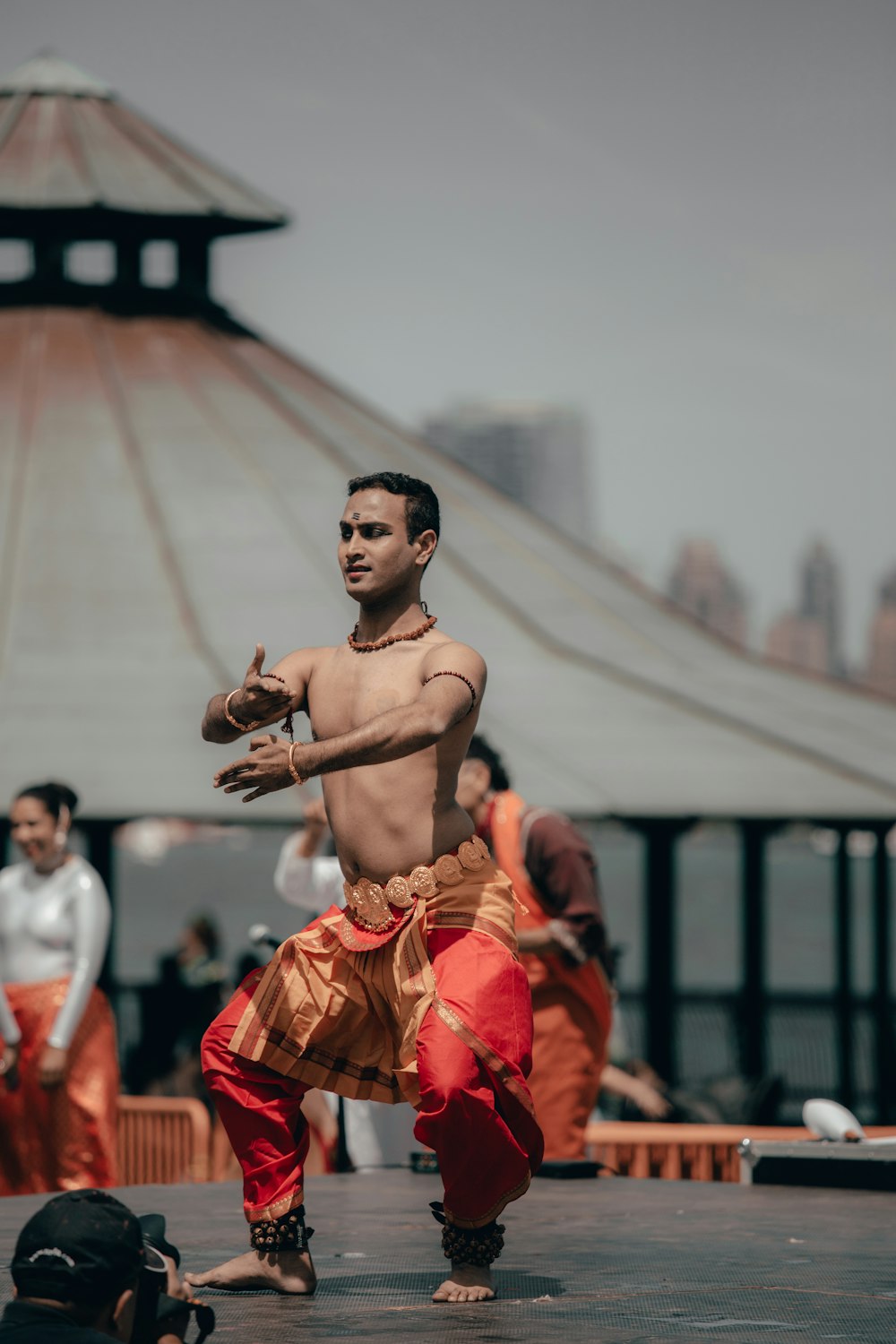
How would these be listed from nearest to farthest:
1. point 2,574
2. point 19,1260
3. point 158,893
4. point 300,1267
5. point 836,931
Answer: point 19,1260, point 300,1267, point 2,574, point 836,931, point 158,893

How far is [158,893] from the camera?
13438cm

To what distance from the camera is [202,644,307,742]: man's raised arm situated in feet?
13.7

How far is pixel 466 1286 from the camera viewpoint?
418 cm

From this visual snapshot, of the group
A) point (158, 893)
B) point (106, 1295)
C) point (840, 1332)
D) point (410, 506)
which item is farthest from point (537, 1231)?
point (158, 893)

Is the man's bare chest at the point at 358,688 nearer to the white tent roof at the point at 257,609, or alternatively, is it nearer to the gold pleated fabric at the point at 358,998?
the gold pleated fabric at the point at 358,998

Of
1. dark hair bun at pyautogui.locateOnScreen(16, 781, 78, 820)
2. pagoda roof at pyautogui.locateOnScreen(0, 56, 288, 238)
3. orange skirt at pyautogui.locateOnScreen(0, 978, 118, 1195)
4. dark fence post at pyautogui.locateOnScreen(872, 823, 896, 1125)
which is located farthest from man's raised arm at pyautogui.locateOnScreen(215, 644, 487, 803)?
pagoda roof at pyautogui.locateOnScreen(0, 56, 288, 238)

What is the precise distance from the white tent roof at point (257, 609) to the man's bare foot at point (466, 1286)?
20.9 ft

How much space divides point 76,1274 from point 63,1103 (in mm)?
4647

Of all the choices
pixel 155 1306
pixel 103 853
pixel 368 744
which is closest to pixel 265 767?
pixel 368 744

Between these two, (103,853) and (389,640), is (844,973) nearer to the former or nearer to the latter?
(103,853)

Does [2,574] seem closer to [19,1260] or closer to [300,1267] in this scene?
[300,1267]

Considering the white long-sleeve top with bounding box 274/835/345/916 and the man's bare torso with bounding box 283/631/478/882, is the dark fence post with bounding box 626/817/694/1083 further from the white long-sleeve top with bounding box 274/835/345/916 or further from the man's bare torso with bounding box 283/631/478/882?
the man's bare torso with bounding box 283/631/478/882

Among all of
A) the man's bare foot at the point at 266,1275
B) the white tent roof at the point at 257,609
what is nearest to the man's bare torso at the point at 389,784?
the man's bare foot at the point at 266,1275

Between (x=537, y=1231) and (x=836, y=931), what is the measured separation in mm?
8891
